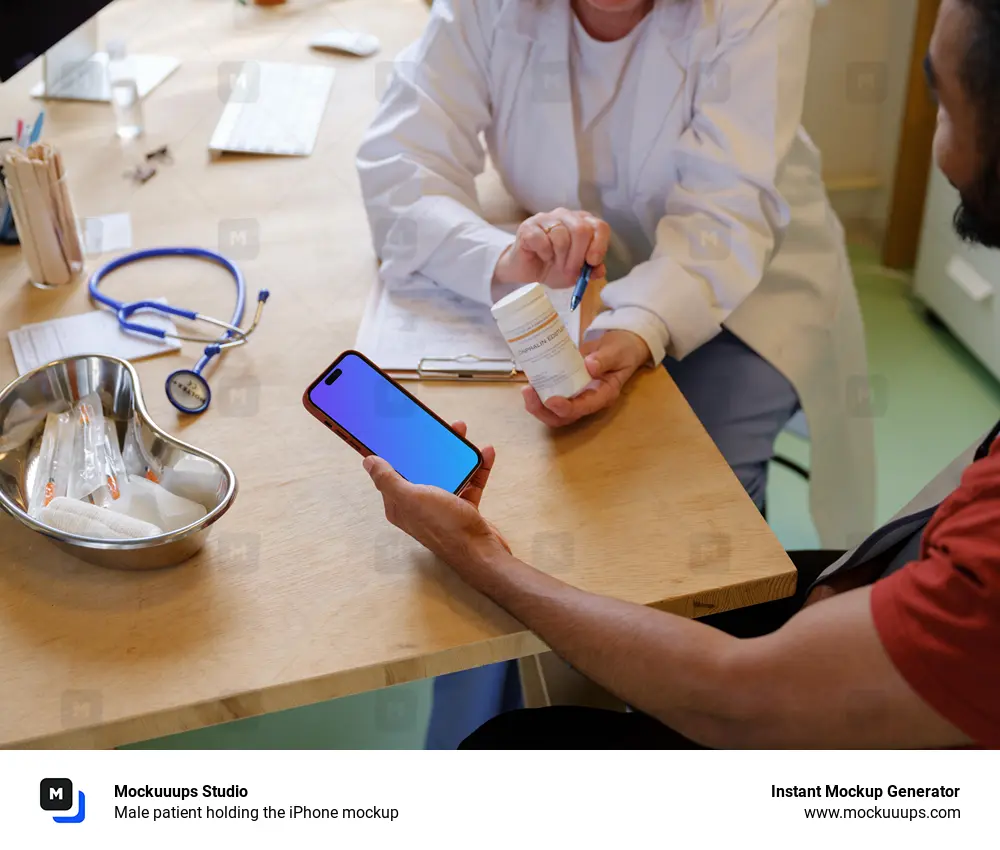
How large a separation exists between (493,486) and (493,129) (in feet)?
1.93

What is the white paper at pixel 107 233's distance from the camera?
3.98 feet

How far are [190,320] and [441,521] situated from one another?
0.44 meters

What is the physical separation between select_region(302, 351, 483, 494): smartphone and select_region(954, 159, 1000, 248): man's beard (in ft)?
1.50

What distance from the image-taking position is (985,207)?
814 millimetres

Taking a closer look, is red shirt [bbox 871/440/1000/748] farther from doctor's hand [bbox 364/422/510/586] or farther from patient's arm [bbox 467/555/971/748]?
doctor's hand [bbox 364/422/510/586]

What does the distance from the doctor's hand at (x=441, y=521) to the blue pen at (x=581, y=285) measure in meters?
0.30

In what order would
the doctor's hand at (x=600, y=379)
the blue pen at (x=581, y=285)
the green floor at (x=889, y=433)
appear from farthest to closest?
the green floor at (x=889, y=433)
the blue pen at (x=581, y=285)
the doctor's hand at (x=600, y=379)

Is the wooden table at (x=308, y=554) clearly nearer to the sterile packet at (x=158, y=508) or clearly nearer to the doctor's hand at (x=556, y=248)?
the sterile packet at (x=158, y=508)

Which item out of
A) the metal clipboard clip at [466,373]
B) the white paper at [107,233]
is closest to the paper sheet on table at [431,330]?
the metal clipboard clip at [466,373]

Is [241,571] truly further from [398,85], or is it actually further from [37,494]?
[398,85]

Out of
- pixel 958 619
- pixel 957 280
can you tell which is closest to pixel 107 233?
pixel 958 619

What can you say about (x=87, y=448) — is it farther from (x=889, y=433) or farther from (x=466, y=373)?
(x=889, y=433)

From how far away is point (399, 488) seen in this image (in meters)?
0.82

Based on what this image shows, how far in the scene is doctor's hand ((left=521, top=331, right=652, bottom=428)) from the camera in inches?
37.2
